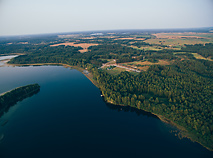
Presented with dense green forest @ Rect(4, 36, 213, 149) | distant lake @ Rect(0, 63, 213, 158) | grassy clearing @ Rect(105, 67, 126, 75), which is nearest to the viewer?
distant lake @ Rect(0, 63, 213, 158)

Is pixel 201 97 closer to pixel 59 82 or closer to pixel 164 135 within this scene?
pixel 164 135

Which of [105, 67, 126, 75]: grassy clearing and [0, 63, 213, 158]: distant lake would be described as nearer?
[0, 63, 213, 158]: distant lake

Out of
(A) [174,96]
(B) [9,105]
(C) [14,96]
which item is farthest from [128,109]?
(C) [14,96]

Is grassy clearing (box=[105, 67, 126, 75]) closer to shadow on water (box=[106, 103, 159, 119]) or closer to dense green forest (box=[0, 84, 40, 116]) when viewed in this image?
shadow on water (box=[106, 103, 159, 119])

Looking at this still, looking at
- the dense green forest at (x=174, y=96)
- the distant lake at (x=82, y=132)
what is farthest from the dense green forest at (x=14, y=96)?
the dense green forest at (x=174, y=96)

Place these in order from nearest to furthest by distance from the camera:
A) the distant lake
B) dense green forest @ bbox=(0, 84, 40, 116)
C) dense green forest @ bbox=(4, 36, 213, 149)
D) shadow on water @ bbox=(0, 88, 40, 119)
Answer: the distant lake < dense green forest @ bbox=(4, 36, 213, 149) < shadow on water @ bbox=(0, 88, 40, 119) < dense green forest @ bbox=(0, 84, 40, 116)

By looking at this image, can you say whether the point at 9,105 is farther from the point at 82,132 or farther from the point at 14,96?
the point at 82,132

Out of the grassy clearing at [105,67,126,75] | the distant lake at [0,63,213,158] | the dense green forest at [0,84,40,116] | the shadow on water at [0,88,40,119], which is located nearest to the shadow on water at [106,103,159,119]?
the distant lake at [0,63,213,158]
